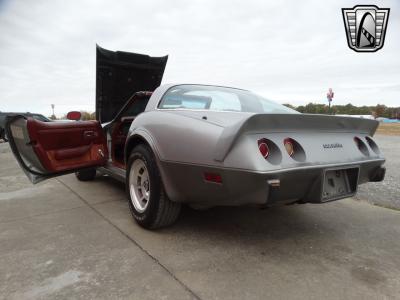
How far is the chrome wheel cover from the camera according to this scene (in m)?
3.02

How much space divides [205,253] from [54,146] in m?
2.07

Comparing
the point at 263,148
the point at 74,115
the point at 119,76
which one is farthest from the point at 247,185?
the point at 119,76

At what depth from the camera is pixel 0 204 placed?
3871mm

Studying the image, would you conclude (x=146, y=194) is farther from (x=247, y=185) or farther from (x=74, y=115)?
(x=74, y=115)

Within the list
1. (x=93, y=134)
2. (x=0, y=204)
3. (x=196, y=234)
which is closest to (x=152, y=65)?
(x=93, y=134)

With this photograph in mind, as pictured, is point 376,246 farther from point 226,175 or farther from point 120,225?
point 120,225

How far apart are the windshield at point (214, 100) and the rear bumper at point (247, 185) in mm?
762

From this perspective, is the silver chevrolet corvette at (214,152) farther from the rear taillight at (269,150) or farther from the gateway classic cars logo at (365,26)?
Result: the gateway classic cars logo at (365,26)

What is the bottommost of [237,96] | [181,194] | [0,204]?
[0,204]

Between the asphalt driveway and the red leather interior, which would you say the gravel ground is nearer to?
the asphalt driveway

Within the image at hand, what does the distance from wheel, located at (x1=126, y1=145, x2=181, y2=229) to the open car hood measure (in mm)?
1907

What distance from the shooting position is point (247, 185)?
199cm

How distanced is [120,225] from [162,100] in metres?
1.25

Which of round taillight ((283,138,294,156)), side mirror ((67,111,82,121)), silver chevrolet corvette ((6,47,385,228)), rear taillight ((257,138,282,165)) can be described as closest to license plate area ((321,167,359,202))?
silver chevrolet corvette ((6,47,385,228))
